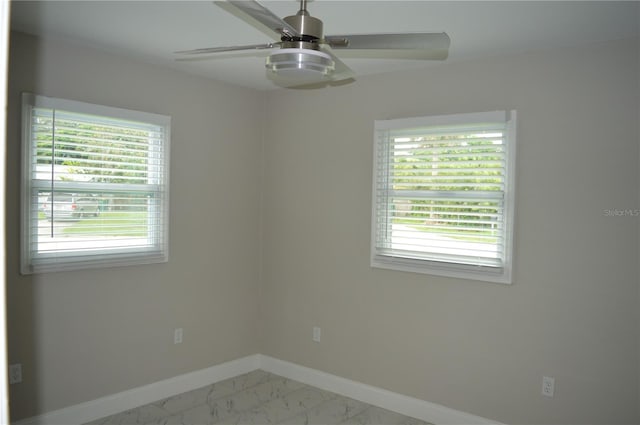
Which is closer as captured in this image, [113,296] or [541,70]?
[541,70]

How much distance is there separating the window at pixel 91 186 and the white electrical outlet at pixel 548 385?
2.78m

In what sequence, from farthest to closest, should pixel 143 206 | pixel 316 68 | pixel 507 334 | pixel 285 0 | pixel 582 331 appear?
pixel 143 206 → pixel 507 334 → pixel 582 331 → pixel 285 0 → pixel 316 68

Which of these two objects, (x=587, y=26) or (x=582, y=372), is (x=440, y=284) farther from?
(x=587, y=26)

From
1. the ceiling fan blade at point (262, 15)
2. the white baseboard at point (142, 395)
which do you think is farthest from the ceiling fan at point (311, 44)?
the white baseboard at point (142, 395)

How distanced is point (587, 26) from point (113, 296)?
11.1 ft

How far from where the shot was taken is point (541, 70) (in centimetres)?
307

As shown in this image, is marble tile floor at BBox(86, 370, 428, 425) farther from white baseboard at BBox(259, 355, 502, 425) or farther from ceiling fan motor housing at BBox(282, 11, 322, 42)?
ceiling fan motor housing at BBox(282, 11, 322, 42)

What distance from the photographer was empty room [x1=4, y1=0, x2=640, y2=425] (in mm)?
2824

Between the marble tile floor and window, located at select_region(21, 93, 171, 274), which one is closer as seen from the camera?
window, located at select_region(21, 93, 171, 274)

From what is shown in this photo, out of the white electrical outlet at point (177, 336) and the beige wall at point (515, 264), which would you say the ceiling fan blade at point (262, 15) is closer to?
the beige wall at point (515, 264)

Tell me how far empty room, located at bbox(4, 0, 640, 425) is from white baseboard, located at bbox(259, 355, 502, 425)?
16mm

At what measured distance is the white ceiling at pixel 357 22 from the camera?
8.00ft

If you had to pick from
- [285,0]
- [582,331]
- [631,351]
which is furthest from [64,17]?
[631,351]

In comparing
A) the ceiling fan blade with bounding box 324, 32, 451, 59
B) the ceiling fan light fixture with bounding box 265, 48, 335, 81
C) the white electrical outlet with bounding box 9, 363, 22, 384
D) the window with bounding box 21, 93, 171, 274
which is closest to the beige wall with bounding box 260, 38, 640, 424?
the window with bounding box 21, 93, 171, 274
